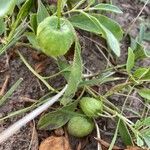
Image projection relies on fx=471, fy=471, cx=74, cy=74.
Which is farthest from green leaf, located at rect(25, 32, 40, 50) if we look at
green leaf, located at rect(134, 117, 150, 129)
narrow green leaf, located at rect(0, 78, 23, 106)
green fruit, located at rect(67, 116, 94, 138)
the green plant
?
green leaf, located at rect(134, 117, 150, 129)

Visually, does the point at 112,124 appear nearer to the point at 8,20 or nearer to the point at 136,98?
the point at 136,98

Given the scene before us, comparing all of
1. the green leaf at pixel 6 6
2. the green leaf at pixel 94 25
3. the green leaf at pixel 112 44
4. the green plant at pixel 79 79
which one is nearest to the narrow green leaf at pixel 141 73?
the green plant at pixel 79 79

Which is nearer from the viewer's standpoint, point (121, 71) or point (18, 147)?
point (18, 147)

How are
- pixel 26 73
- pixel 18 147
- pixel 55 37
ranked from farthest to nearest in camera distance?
1. pixel 26 73
2. pixel 18 147
3. pixel 55 37

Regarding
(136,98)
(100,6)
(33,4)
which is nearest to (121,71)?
(136,98)

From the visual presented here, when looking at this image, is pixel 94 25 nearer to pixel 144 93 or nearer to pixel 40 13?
pixel 40 13

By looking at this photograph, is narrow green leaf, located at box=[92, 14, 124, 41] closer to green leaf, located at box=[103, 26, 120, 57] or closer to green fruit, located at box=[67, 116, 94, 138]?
green leaf, located at box=[103, 26, 120, 57]

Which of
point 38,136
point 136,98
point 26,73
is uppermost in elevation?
point 26,73

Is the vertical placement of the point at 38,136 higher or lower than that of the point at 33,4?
lower

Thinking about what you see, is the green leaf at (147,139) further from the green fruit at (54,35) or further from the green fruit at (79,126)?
the green fruit at (54,35)
